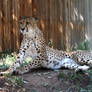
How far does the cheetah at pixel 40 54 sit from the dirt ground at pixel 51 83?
0.57 metres

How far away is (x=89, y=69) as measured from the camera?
640 centimetres

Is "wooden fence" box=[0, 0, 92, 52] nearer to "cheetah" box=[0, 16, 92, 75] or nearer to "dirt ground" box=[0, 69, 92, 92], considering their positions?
"cheetah" box=[0, 16, 92, 75]

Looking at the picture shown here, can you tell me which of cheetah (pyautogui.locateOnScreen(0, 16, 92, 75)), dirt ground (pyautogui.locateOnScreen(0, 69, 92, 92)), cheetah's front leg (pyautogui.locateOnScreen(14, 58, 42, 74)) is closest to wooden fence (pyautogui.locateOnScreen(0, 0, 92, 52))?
cheetah (pyautogui.locateOnScreen(0, 16, 92, 75))

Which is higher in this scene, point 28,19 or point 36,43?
point 28,19

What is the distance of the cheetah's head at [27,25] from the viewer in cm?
674

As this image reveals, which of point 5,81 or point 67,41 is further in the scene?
point 67,41

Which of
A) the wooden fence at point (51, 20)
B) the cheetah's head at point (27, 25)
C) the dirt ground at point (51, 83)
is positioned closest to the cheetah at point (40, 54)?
the cheetah's head at point (27, 25)

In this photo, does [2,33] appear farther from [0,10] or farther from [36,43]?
[36,43]

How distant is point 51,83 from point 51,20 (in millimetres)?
4389

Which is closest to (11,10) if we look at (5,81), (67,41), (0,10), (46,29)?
(0,10)

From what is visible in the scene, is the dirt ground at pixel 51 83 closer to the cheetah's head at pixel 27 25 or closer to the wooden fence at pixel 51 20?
the cheetah's head at pixel 27 25

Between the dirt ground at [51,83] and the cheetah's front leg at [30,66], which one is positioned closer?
the dirt ground at [51,83]

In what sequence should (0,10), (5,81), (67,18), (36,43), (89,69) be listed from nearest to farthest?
(5,81), (89,69), (36,43), (0,10), (67,18)

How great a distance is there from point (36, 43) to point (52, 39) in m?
2.96
